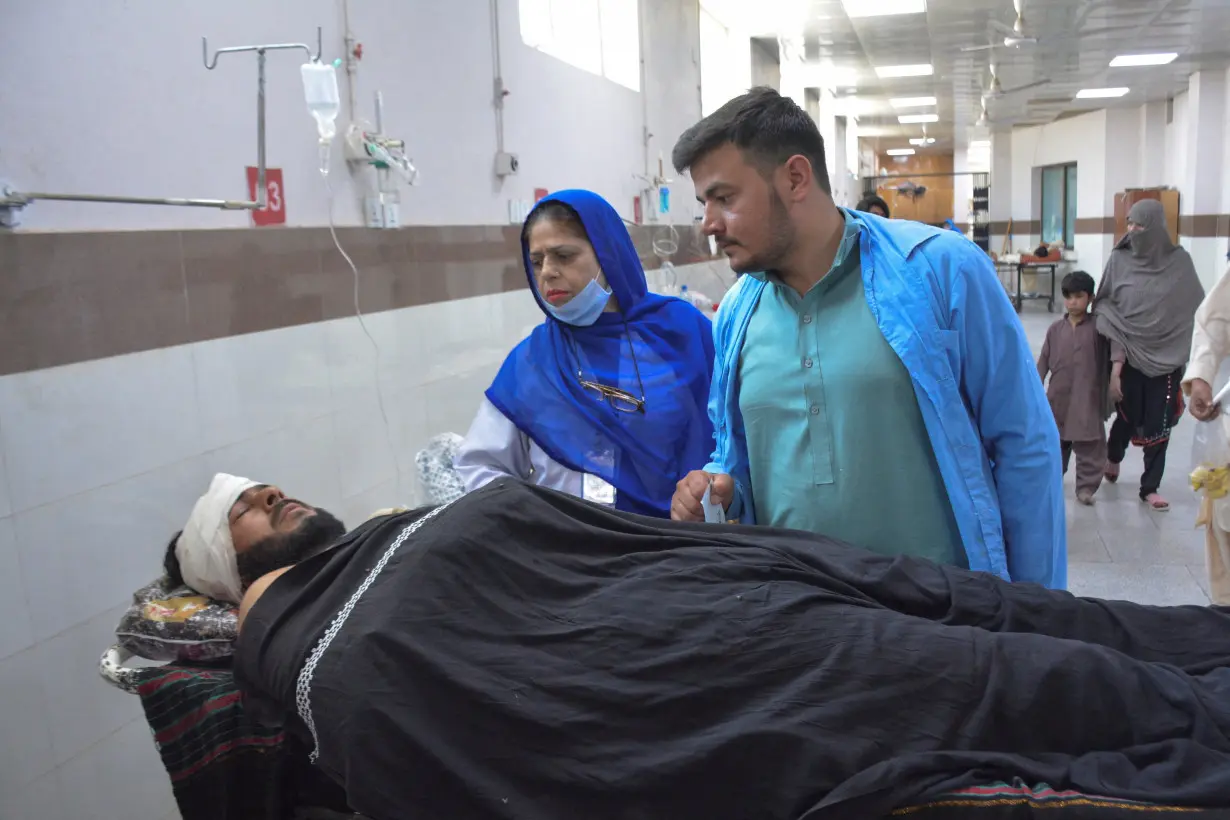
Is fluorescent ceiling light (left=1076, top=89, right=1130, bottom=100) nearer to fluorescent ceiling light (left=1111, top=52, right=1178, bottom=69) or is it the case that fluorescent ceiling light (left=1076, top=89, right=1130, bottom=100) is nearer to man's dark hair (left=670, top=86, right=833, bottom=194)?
fluorescent ceiling light (left=1111, top=52, right=1178, bottom=69)

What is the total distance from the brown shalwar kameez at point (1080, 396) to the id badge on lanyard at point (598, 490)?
3493 mm

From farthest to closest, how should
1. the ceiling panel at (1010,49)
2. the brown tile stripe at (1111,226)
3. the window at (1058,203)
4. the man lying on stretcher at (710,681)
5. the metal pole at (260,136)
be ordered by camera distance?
the window at (1058,203) → the brown tile stripe at (1111,226) → the ceiling panel at (1010,49) → the metal pole at (260,136) → the man lying on stretcher at (710,681)

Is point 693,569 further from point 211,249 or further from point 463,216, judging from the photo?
point 463,216

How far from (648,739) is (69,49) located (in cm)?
177

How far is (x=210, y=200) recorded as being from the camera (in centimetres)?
222

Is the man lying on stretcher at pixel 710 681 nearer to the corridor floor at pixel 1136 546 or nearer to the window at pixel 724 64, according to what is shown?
the corridor floor at pixel 1136 546

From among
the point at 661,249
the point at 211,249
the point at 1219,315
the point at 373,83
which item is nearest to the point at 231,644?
the point at 211,249

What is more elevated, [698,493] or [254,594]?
[698,493]

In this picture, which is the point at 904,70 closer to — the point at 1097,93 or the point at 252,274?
the point at 1097,93

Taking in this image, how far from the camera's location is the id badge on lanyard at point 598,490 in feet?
7.06

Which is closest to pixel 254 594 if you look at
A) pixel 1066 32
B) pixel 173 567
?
pixel 173 567

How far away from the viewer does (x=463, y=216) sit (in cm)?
373

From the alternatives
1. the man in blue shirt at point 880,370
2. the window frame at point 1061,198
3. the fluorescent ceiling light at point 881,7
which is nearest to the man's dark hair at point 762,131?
the man in blue shirt at point 880,370

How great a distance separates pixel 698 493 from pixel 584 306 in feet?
2.11
